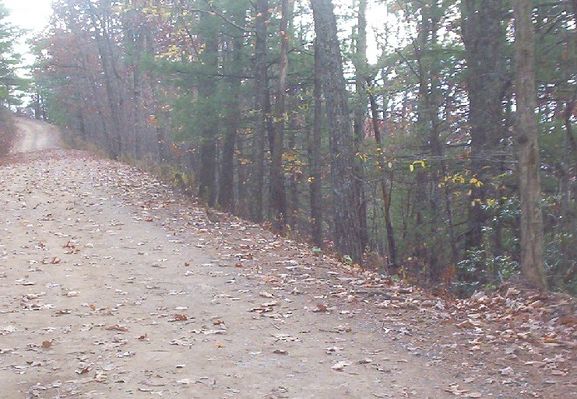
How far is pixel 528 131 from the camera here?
806 cm

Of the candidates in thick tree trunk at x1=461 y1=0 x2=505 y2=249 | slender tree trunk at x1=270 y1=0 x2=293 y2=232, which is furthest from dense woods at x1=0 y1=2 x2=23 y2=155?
thick tree trunk at x1=461 y1=0 x2=505 y2=249

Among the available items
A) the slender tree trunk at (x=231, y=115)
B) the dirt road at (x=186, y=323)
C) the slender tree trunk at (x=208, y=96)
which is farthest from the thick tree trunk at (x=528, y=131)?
the slender tree trunk at (x=208, y=96)

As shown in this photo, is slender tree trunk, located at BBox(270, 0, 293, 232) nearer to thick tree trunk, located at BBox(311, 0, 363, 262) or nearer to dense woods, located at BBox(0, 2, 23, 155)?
thick tree trunk, located at BBox(311, 0, 363, 262)

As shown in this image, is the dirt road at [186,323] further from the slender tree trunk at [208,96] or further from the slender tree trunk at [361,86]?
the slender tree trunk at [361,86]

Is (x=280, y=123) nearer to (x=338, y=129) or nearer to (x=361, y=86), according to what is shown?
(x=361, y=86)

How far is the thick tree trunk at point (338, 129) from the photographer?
11898 mm

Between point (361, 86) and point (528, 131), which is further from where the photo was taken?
point (361, 86)

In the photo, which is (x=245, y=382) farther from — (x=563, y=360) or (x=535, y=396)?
(x=563, y=360)

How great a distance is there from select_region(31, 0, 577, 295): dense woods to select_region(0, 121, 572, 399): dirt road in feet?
7.91

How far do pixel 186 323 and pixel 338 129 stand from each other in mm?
5445

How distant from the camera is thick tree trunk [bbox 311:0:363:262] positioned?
11898 mm

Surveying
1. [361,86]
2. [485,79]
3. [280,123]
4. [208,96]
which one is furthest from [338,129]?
[361,86]

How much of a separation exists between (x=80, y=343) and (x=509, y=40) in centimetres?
941

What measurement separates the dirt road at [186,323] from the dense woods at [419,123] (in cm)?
241
